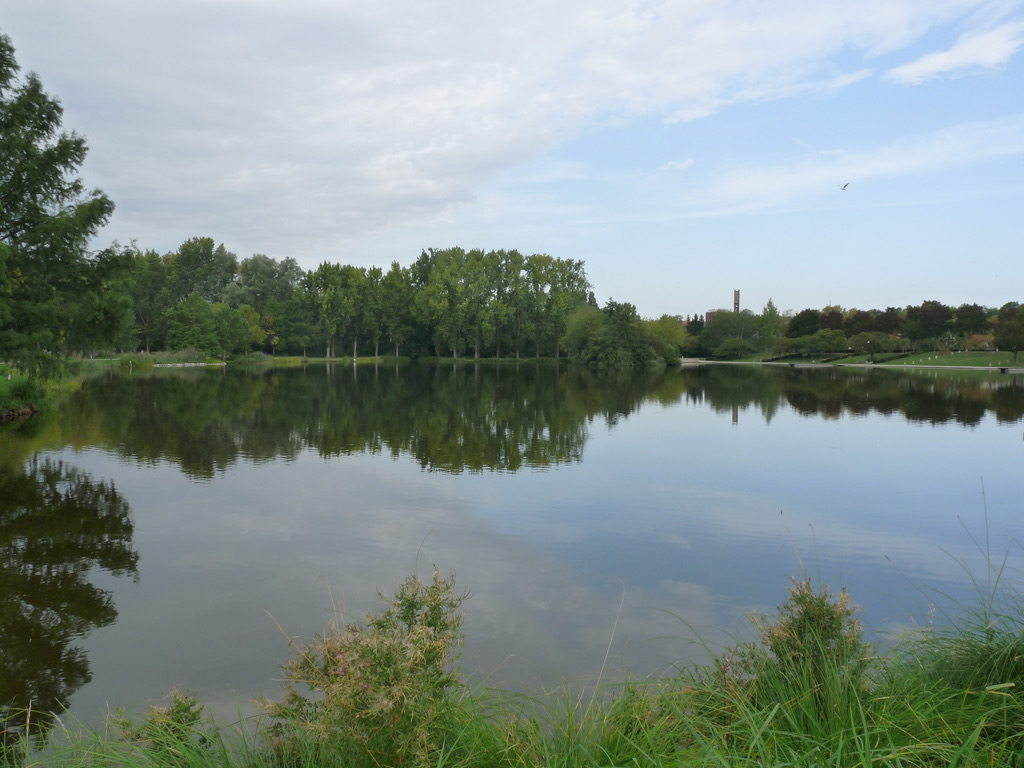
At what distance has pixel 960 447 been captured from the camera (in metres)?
17.2

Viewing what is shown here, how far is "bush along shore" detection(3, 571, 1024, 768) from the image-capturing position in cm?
293

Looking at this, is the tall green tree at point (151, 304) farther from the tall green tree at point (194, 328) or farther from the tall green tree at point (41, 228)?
the tall green tree at point (41, 228)

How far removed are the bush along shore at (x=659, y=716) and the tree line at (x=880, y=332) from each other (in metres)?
68.9

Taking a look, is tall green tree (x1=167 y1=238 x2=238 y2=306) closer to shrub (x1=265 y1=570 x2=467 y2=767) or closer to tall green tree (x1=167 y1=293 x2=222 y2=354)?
A: tall green tree (x1=167 y1=293 x2=222 y2=354)

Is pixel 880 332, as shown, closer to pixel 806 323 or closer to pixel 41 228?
pixel 806 323

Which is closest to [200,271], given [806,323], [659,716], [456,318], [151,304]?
[151,304]

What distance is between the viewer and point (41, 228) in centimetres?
1716

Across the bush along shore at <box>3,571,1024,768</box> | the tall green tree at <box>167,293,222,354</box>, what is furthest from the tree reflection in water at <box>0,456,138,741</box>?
the tall green tree at <box>167,293,222,354</box>

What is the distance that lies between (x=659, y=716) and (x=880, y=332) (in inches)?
3402

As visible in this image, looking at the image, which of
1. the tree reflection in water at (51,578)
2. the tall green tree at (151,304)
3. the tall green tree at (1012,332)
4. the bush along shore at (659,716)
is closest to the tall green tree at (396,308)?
the tall green tree at (151,304)

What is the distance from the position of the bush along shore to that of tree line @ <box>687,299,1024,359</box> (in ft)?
226

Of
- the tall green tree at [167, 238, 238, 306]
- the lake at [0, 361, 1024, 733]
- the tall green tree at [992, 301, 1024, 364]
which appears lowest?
the lake at [0, 361, 1024, 733]

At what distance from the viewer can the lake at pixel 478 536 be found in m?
6.00

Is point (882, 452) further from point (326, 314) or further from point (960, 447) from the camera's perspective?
point (326, 314)
